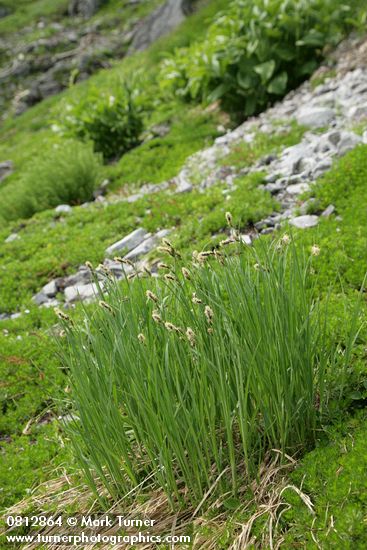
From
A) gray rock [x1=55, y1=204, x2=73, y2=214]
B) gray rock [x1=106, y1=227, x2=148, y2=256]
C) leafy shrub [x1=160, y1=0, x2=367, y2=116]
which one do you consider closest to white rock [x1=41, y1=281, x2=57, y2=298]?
gray rock [x1=106, y1=227, x2=148, y2=256]

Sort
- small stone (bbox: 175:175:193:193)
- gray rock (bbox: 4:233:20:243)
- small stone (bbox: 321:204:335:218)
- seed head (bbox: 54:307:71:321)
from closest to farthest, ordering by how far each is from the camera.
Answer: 1. seed head (bbox: 54:307:71:321)
2. small stone (bbox: 321:204:335:218)
3. small stone (bbox: 175:175:193:193)
4. gray rock (bbox: 4:233:20:243)

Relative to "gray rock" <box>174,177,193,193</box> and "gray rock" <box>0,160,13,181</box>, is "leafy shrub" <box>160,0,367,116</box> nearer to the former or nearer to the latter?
"gray rock" <box>174,177,193,193</box>

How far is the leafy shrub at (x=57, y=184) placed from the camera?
38.0ft

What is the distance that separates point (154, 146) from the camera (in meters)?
13.2

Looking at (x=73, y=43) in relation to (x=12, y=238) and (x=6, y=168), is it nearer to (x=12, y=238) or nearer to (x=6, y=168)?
(x=6, y=168)

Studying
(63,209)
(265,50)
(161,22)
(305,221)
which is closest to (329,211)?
(305,221)

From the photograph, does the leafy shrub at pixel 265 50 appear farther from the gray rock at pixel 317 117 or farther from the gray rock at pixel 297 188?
the gray rock at pixel 297 188

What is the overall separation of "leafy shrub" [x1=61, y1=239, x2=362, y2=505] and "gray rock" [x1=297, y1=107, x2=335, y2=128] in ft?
23.5

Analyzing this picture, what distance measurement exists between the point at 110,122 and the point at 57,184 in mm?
3203

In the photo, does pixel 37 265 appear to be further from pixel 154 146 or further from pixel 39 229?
pixel 154 146

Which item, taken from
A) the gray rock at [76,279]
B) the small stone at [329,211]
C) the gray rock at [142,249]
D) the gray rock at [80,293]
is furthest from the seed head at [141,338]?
the gray rock at [76,279]

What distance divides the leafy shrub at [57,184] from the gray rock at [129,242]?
3.57 m

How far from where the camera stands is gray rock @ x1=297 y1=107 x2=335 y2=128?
9.82 meters

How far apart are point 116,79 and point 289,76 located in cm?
1013
